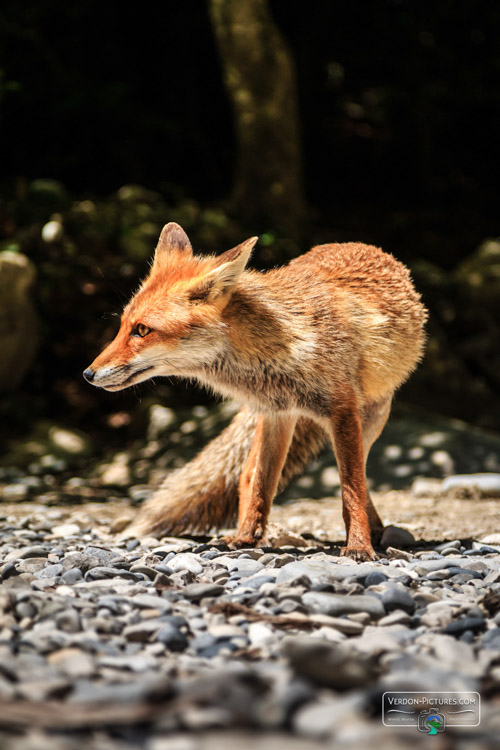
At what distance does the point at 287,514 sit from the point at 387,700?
13.3 ft

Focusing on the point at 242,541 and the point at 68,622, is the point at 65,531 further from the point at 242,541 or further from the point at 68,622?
the point at 68,622

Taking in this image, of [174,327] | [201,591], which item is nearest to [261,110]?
[174,327]

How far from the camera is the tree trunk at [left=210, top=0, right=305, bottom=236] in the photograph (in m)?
11.1

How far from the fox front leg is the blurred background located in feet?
12.0

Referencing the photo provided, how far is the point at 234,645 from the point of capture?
8.18 feet

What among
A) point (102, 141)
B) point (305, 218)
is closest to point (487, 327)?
point (305, 218)

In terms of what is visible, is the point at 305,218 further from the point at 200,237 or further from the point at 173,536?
the point at 173,536

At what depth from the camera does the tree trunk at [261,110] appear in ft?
Result: 36.5

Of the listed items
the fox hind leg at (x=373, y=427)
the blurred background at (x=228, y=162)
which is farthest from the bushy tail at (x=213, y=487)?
the blurred background at (x=228, y=162)

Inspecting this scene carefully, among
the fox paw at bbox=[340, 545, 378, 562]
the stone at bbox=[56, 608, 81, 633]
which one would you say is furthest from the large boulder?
the stone at bbox=[56, 608, 81, 633]

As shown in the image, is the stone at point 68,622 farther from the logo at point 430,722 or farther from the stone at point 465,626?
the stone at point 465,626

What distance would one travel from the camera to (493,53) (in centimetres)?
1398

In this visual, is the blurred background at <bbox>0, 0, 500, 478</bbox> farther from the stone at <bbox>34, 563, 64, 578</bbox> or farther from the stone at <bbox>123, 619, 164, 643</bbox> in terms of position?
the stone at <bbox>123, 619, 164, 643</bbox>

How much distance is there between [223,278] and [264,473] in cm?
125
